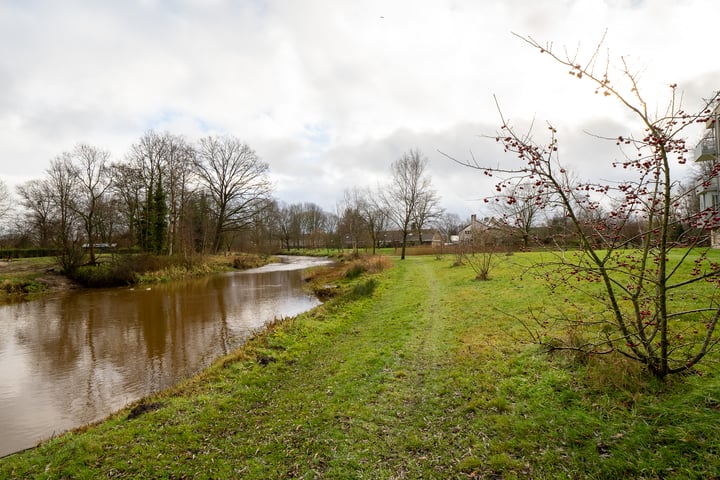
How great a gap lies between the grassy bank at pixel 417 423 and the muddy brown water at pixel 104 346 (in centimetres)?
152

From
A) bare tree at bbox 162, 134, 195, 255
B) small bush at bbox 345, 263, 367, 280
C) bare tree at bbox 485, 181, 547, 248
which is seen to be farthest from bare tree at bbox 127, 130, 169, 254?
bare tree at bbox 485, 181, 547, 248

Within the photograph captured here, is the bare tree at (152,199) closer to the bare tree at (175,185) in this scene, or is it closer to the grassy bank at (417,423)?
the bare tree at (175,185)

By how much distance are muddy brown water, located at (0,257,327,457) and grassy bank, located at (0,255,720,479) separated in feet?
4.98

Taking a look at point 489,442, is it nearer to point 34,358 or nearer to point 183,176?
point 34,358

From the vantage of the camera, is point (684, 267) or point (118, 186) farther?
point (118, 186)

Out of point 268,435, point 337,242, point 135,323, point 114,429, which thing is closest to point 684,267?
point 268,435

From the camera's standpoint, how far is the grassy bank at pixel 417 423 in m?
3.31

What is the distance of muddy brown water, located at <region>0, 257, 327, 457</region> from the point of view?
21.5 feet

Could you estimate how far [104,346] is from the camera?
33.9 feet

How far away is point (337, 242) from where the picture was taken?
6259cm

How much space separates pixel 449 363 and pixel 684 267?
893 centimetres

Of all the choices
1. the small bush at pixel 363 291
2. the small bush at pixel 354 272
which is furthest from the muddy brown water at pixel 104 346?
the small bush at pixel 354 272

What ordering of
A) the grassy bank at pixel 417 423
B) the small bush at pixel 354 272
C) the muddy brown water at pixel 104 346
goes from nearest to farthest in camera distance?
the grassy bank at pixel 417 423 < the muddy brown water at pixel 104 346 < the small bush at pixel 354 272

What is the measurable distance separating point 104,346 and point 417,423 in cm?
1017
